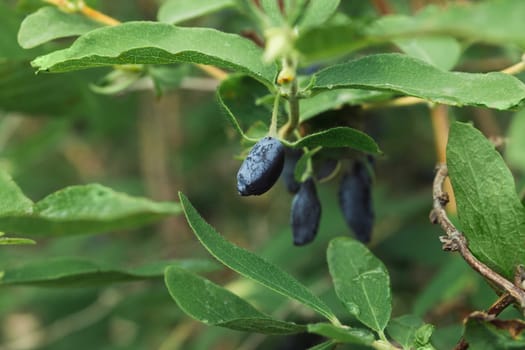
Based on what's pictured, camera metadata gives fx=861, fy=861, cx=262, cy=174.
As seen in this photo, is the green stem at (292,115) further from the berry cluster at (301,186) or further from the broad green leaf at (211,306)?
the broad green leaf at (211,306)

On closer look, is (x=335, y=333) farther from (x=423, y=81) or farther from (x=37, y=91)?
(x=37, y=91)

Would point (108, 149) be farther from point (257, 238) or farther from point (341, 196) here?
point (341, 196)

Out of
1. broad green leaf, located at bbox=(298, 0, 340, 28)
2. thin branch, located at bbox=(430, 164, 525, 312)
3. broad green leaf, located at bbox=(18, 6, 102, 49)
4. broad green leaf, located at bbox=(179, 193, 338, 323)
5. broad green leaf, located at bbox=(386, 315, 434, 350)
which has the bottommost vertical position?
broad green leaf, located at bbox=(386, 315, 434, 350)

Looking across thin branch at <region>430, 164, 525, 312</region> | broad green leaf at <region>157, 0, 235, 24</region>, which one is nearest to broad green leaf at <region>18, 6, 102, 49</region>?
broad green leaf at <region>157, 0, 235, 24</region>

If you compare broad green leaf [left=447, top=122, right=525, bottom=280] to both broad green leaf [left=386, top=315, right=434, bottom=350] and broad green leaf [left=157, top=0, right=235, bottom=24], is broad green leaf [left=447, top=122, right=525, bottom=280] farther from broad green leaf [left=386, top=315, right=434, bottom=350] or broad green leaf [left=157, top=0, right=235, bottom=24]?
broad green leaf [left=157, top=0, right=235, bottom=24]

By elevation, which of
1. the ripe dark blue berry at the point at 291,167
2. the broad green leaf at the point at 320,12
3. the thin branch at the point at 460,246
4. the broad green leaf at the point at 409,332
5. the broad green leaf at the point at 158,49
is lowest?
the broad green leaf at the point at 409,332

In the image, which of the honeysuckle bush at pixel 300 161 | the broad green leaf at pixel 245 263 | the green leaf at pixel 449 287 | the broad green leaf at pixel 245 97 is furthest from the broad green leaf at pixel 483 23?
the green leaf at pixel 449 287

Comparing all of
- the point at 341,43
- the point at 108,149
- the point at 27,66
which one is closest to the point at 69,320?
the point at 108,149
